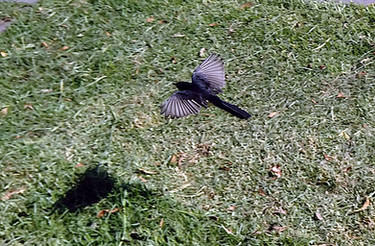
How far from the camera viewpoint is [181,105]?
369cm

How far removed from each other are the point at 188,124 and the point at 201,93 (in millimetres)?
263

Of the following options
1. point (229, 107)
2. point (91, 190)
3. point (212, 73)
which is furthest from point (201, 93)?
point (91, 190)

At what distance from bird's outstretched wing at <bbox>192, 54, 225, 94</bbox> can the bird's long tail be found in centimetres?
7

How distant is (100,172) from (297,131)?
1.38 m

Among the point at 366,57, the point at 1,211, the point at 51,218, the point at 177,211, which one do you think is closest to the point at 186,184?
the point at 177,211

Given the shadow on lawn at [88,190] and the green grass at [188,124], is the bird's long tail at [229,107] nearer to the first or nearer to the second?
the green grass at [188,124]

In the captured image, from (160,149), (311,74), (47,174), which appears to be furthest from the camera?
(311,74)

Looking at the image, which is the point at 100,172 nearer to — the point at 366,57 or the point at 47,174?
the point at 47,174

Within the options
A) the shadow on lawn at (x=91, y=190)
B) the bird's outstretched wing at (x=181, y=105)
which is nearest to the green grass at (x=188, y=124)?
the shadow on lawn at (x=91, y=190)

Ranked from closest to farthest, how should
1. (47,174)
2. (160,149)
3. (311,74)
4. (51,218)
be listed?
(51,218)
(47,174)
(160,149)
(311,74)

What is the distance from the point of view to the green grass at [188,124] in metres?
3.39

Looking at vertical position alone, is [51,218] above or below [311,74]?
below

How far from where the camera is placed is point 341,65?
4.57 m

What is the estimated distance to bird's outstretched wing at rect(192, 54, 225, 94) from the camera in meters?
4.04
